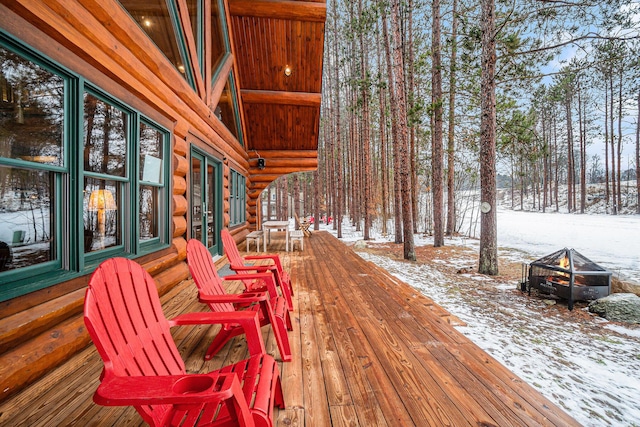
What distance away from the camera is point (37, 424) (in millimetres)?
1370

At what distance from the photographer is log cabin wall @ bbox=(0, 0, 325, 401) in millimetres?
1523

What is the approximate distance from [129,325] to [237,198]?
6790 mm

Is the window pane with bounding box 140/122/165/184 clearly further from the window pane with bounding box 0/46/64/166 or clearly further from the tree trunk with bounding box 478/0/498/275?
the tree trunk with bounding box 478/0/498/275

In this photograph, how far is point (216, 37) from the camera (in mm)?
5488

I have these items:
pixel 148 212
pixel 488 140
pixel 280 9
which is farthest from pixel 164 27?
pixel 488 140

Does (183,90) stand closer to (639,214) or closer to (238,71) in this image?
(238,71)

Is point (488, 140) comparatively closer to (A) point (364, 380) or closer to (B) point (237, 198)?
(A) point (364, 380)

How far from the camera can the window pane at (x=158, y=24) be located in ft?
9.23

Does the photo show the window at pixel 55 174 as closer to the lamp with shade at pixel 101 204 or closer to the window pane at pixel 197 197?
the lamp with shade at pixel 101 204

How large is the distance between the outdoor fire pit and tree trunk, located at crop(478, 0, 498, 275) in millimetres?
1574

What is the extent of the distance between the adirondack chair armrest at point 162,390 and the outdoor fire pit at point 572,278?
210 inches

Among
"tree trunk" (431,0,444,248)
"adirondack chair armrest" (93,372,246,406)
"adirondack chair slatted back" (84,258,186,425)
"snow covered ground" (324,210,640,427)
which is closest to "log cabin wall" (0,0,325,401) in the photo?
"adirondack chair slatted back" (84,258,186,425)

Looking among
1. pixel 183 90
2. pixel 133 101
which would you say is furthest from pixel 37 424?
pixel 183 90

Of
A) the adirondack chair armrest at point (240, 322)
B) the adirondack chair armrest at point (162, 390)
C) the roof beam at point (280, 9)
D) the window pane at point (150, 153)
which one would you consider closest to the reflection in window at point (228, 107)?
the roof beam at point (280, 9)
